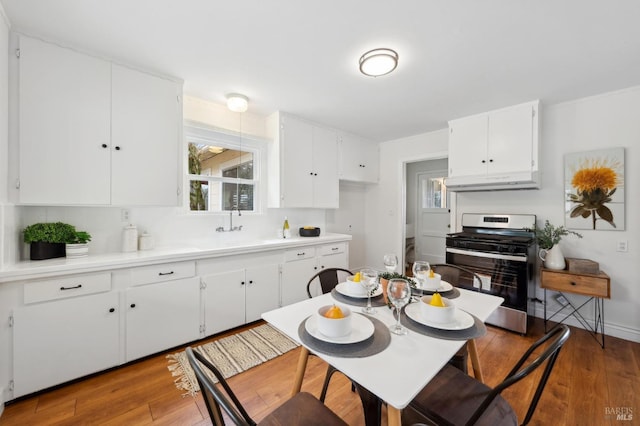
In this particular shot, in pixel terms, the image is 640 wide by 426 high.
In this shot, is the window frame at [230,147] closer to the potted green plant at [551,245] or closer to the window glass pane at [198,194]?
the window glass pane at [198,194]

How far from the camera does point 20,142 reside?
1781 millimetres

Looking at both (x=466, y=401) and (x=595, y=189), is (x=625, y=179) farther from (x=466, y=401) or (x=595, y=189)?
(x=466, y=401)

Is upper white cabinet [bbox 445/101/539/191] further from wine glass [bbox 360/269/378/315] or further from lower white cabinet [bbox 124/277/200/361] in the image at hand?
lower white cabinet [bbox 124/277/200/361]

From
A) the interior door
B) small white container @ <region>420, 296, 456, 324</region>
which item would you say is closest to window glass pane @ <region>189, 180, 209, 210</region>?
small white container @ <region>420, 296, 456, 324</region>

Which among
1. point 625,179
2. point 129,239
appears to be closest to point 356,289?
point 129,239

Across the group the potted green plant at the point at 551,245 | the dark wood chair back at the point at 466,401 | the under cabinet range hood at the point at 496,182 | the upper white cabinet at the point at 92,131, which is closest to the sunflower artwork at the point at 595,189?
the potted green plant at the point at 551,245

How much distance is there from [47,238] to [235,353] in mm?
1686

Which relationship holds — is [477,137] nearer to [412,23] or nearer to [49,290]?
[412,23]

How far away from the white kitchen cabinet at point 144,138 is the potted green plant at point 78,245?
340mm

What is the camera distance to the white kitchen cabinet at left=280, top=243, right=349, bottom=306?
3079mm

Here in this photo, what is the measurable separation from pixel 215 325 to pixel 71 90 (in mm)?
2241

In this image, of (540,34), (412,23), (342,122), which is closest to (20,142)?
(412,23)

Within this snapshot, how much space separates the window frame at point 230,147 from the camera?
2.85 m

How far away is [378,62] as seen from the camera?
2.02 meters
